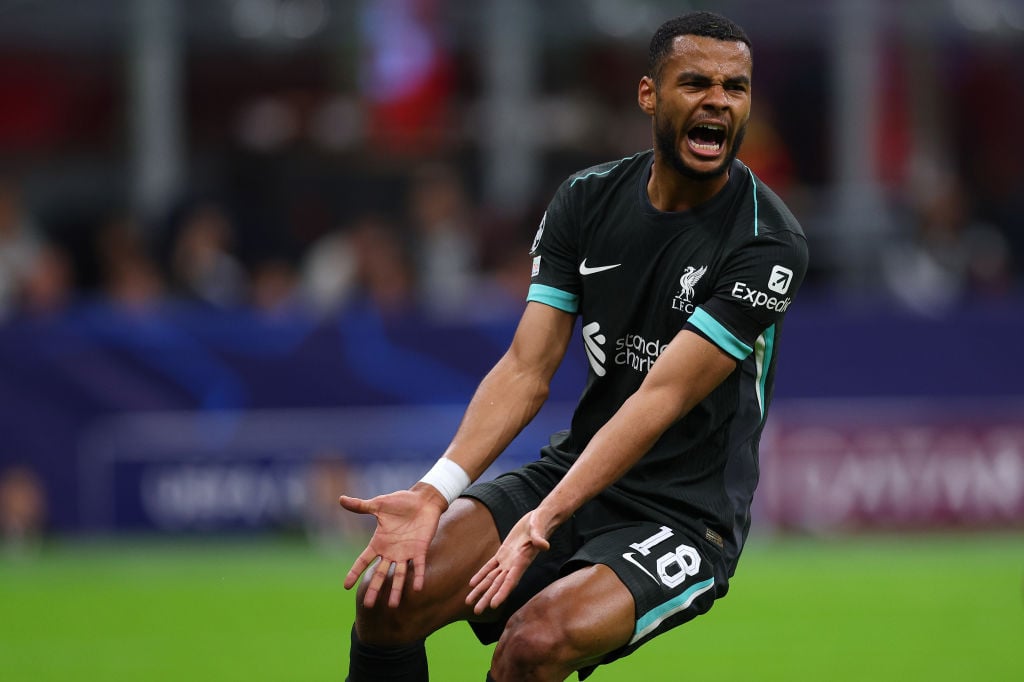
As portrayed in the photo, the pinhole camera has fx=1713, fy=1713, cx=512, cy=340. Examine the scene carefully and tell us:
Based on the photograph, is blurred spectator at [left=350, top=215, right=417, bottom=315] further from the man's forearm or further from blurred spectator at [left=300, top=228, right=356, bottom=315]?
the man's forearm

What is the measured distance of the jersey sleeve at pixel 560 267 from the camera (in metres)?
5.43

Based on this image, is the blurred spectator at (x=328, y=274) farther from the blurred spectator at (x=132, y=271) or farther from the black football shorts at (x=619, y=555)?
the black football shorts at (x=619, y=555)

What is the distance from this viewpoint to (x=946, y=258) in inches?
512

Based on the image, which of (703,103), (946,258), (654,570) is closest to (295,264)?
(946,258)

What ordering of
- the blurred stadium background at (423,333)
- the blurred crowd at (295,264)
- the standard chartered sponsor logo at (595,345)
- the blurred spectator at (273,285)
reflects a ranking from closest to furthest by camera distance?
the standard chartered sponsor logo at (595,345), the blurred stadium background at (423,333), the blurred crowd at (295,264), the blurred spectator at (273,285)

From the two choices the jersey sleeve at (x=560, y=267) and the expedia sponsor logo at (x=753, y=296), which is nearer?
the expedia sponsor logo at (x=753, y=296)

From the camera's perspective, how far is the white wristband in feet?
17.0

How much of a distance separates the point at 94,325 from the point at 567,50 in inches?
274

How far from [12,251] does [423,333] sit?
3.47 meters

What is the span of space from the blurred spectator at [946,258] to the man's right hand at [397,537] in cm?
815

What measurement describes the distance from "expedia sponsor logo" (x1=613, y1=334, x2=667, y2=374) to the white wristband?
1.98 feet

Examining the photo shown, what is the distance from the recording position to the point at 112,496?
40.1ft

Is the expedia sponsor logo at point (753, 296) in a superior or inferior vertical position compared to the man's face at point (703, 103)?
inferior

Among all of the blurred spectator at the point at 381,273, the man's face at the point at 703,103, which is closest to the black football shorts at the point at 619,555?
the man's face at the point at 703,103
